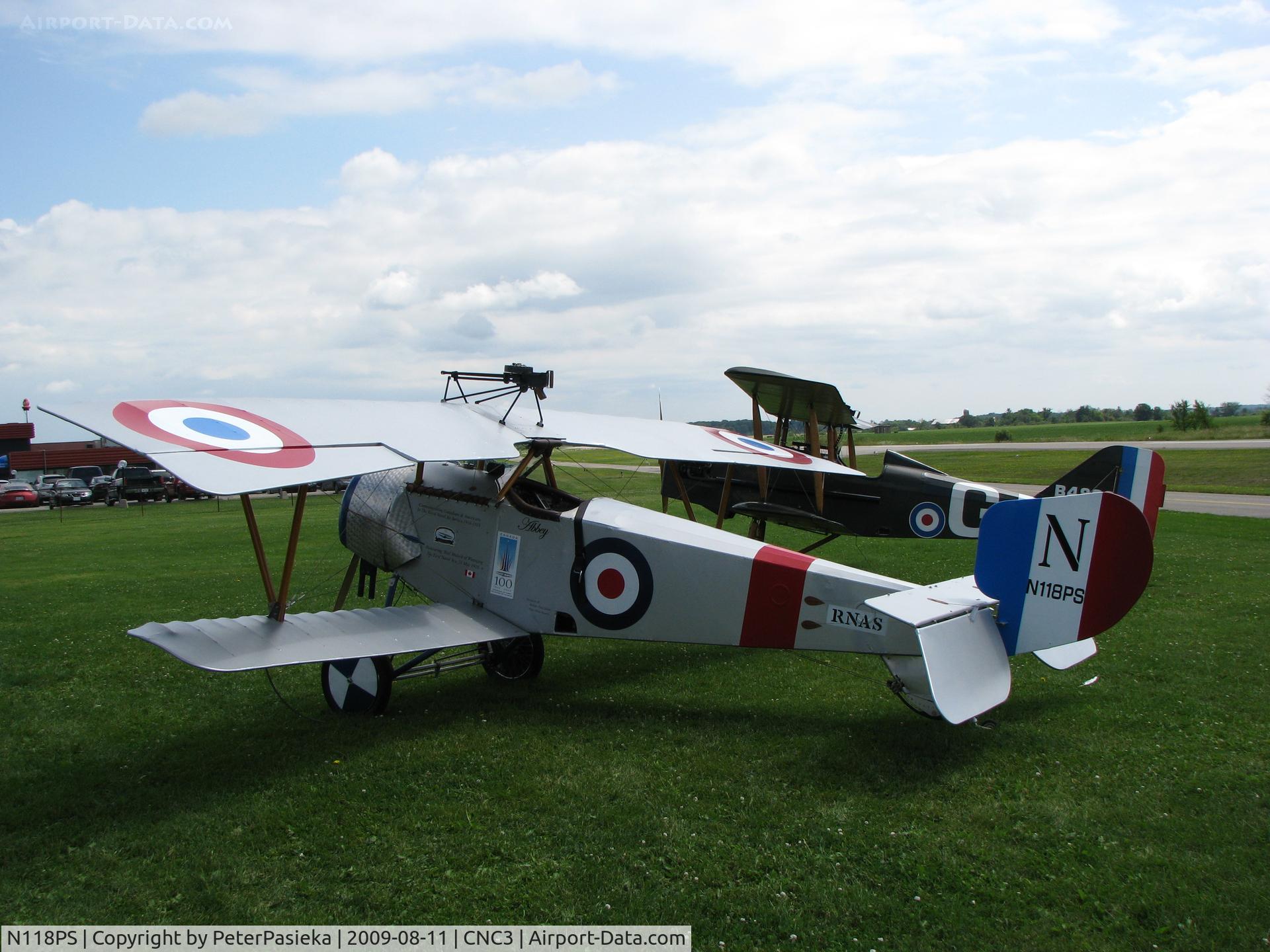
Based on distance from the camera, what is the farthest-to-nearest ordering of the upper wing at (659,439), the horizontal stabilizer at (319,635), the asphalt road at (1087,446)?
the asphalt road at (1087,446)
the upper wing at (659,439)
the horizontal stabilizer at (319,635)

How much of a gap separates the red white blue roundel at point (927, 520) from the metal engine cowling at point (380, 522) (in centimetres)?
657

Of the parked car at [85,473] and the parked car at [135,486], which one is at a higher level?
the parked car at [135,486]

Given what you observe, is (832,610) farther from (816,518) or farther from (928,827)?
(816,518)

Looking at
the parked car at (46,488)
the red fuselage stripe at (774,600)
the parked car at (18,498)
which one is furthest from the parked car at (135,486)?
the red fuselage stripe at (774,600)

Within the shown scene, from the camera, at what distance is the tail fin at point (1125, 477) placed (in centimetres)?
768

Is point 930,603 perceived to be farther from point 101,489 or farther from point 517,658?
point 101,489

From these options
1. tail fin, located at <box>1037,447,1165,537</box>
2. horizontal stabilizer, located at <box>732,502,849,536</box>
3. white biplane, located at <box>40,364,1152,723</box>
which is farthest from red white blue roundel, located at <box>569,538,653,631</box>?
horizontal stabilizer, located at <box>732,502,849,536</box>

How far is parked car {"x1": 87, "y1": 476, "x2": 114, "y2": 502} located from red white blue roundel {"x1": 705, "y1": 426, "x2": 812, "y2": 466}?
31.1 m

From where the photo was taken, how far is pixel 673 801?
14.4 ft

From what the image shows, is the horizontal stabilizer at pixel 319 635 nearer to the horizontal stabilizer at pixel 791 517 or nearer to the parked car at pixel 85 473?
the horizontal stabilizer at pixel 791 517

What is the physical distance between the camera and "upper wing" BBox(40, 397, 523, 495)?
14.2ft

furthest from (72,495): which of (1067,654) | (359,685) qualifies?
(1067,654)

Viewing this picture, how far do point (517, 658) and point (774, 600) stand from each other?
2.48 metres

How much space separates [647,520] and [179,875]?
3.62 m
